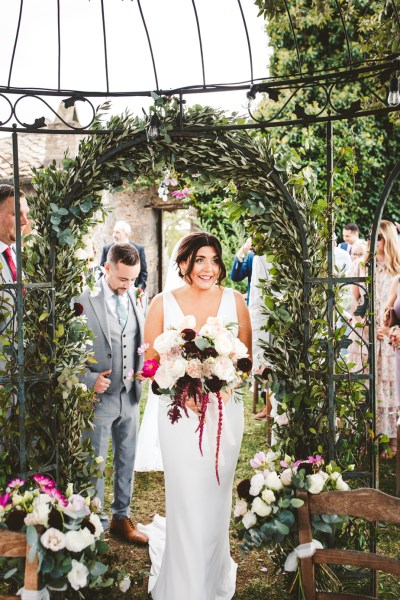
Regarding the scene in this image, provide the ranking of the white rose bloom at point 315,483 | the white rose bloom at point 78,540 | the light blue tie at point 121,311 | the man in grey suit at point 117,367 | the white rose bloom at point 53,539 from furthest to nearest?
1. the light blue tie at point 121,311
2. the man in grey suit at point 117,367
3. the white rose bloom at point 315,483
4. the white rose bloom at point 78,540
5. the white rose bloom at point 53,539

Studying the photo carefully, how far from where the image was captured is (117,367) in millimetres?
4309

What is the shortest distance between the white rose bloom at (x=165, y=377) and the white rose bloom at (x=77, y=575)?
1.08 metres

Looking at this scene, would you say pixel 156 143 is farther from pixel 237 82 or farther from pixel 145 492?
pixel 145 492

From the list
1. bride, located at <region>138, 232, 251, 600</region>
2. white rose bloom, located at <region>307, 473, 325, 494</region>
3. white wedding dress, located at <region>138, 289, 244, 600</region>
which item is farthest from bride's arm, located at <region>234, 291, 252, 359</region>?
white rose bloom, located at <region>307, 473, 325, 494</region>

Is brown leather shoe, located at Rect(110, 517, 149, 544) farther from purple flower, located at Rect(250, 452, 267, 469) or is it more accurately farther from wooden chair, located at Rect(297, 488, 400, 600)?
wooden chair, located at Rect(297, 488, 400, 600)

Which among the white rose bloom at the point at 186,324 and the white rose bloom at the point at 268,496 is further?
the white rose bloom at the point at 186,324

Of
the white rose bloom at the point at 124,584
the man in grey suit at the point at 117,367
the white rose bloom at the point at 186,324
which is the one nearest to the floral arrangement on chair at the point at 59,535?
the white rose bloom at the point at 124,584

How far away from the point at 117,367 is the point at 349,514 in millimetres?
2311

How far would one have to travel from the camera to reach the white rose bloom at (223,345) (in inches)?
128

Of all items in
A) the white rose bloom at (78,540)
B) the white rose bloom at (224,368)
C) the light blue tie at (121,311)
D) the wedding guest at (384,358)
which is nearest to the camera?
the white rose bloom at (78,540)

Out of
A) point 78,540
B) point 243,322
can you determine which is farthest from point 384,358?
point 78,540

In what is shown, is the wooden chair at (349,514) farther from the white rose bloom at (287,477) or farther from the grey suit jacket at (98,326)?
the grey suit jacket at (98,326)

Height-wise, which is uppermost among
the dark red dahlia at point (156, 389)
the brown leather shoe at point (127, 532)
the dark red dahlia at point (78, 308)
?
the dark red dahlia at point (78, 308)

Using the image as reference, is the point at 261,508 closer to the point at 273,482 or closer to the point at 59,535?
the point at 273,482
